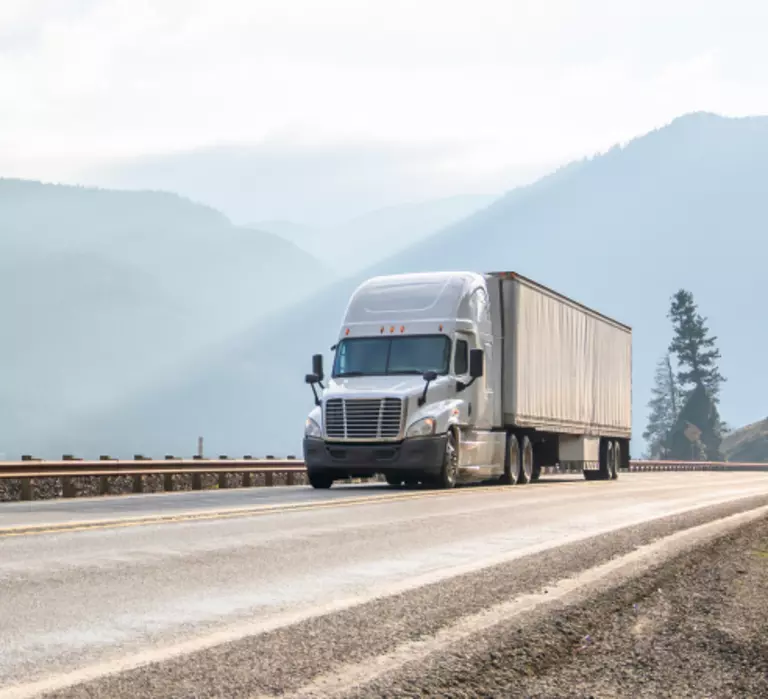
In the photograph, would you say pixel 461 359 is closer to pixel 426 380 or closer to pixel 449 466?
pixel 426 380

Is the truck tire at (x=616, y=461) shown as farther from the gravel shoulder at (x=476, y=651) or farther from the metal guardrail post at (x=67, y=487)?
the gravel shoulder at (x=476, y=651)

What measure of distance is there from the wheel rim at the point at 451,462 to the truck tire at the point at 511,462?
3.22 m

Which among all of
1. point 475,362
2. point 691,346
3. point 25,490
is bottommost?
point 25,490

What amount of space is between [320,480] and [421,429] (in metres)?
2.56

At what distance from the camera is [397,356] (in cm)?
2239

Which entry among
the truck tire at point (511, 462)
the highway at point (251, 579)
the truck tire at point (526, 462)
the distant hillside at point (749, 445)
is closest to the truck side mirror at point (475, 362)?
the truck tire at point (511, 462)

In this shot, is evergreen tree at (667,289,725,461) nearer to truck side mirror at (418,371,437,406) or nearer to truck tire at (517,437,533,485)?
truck tire at (517,437,533,485)

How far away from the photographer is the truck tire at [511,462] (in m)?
25.4

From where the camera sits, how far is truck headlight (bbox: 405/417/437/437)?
2112cm

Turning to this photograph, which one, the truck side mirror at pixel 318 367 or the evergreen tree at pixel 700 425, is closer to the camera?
the truck side mirror at pixel 318 367

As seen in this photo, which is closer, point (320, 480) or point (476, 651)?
point (476, 651)

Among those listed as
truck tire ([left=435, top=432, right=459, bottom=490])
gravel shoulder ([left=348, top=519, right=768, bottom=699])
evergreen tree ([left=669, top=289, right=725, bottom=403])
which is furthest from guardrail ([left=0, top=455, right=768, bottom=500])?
evergreen tree ([left=669, top=289, right=725, bottom=403])

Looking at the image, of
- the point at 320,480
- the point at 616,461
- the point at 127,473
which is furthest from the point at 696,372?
the point at 127,473

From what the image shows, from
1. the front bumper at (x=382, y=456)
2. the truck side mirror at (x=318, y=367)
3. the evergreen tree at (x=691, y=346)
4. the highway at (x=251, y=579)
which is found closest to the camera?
the highway at (x=251, y=579)
